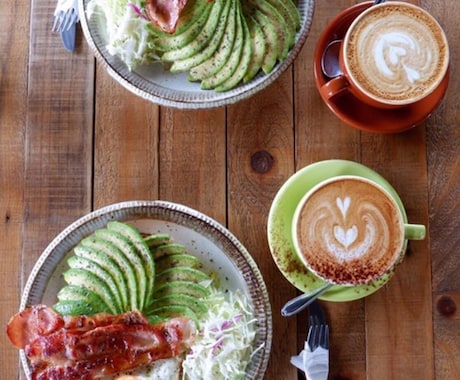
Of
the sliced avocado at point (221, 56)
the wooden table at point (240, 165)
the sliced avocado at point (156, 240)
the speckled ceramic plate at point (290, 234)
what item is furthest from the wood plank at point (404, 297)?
the sliced avocado at point (156, 240)

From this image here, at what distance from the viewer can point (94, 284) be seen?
165 cm

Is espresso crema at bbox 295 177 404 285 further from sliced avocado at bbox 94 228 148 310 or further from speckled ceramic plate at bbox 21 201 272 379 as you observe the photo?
sliced avocado at bbox 94 228 148 310

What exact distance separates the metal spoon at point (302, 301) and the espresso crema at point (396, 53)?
48 cm

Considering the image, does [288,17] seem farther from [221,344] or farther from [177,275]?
[221,344]

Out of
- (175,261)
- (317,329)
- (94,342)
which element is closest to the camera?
(94,342)

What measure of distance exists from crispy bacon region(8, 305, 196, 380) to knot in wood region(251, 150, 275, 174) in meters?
0.46

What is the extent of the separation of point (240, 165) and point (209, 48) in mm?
339

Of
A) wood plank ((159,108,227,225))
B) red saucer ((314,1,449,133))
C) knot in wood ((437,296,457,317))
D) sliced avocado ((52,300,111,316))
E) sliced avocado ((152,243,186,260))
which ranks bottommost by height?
knot in wood ((437,296,457,317))

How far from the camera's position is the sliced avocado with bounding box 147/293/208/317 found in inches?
66.5

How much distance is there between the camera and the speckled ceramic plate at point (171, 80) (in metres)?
1.74

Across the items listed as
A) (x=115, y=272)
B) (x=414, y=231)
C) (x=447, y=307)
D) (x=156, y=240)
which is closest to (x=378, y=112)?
(x=414, y=231)

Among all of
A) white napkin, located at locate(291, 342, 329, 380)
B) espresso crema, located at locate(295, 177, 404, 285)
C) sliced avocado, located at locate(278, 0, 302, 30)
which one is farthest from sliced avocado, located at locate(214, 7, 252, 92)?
white napkin, located at locate(291, 342, 329, 380)

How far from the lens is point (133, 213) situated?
5.74ft

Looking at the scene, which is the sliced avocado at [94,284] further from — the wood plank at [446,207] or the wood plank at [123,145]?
the wood plank at [446,207]
